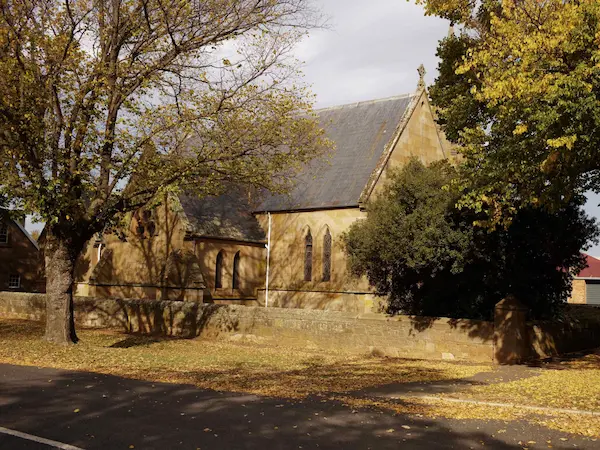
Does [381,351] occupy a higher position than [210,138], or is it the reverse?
[210,138]

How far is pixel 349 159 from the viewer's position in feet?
101

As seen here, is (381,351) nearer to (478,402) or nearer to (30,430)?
(478,402)

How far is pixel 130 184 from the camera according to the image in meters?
17.3

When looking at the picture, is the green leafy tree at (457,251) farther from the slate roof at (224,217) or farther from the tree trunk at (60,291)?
the slate roof at (224,217)

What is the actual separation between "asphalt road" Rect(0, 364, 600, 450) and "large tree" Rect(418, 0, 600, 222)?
19.3 ft

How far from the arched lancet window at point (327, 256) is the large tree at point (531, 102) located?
14250mm

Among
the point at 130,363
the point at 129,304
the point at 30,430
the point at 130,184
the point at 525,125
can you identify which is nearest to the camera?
the point at 30,430

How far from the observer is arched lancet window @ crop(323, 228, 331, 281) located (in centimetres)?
2966

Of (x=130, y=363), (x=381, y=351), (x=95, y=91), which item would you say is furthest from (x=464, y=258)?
(x=95, y=91)

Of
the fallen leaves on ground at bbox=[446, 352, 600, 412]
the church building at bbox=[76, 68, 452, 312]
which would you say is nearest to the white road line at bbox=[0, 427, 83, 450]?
the fallen leaves on ground at bbox=[446, 352, 600, 412]

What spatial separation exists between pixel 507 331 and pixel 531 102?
767 centimetres

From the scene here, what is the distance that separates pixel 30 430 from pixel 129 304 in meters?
17.8

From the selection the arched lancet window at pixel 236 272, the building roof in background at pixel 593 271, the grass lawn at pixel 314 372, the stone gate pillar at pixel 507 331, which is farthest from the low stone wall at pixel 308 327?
the building roof in background at pixel 593 271

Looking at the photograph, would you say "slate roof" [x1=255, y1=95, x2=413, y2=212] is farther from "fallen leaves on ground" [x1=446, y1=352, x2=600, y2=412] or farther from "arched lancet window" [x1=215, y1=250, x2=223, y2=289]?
"fallen leaves on ground" [x1=446, y1=352, x2=600, y2=412]
